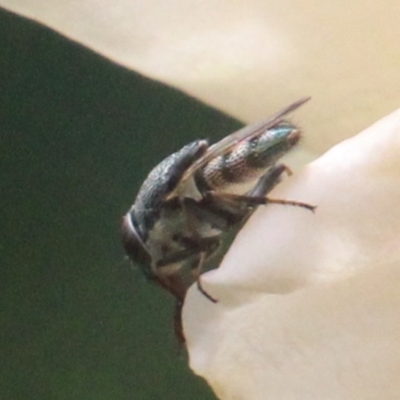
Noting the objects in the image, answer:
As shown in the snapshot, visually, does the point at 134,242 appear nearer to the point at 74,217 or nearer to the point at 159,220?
the point at 159,220

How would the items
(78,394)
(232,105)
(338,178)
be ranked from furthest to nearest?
(78,394)
(232,105)
(338,178)

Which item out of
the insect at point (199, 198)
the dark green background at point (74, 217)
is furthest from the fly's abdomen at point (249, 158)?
the dark green background at point (74, 217)

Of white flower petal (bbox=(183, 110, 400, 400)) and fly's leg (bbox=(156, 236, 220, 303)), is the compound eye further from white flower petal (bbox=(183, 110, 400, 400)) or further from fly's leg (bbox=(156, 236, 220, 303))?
white flower petal (bbox=(183, 110, 400, 400))

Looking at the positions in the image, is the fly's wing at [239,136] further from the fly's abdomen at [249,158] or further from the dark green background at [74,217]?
the dark green background at [74,217]

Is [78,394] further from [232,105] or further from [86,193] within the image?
[232,105]

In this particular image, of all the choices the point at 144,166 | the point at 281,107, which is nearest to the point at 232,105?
the point at 281,107

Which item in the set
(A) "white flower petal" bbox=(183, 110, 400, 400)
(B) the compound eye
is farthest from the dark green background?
(A) "white flower petal" bbox=(183, 110, 400, 400)
